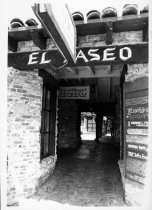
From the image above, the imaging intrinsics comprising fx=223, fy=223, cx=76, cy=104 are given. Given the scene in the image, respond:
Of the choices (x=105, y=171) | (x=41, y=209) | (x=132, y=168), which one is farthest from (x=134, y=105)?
(x=105, y=171)

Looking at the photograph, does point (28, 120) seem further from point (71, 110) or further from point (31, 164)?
point (71, 110)

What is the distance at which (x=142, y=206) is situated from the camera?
3625 millimetres

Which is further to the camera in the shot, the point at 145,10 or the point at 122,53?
the point at 122,53

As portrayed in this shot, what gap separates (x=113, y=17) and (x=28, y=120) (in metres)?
2.57

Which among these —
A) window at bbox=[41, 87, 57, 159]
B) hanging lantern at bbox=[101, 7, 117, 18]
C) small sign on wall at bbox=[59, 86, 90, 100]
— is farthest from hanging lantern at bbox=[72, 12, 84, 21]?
small sign on wall at bbox=[59, 86, 90, 100]

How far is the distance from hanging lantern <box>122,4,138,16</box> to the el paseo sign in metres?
0.51

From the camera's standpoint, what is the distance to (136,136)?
13.1 ft

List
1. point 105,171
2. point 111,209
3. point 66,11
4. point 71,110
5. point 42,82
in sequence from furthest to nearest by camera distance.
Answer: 1. point 71,110
2. point 105,171
3. point 42,82
4. point 111,209
5. point 66,11

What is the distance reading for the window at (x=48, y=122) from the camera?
563 cm

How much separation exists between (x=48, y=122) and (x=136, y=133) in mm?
2687

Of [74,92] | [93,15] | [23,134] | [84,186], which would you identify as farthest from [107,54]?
[74,92]

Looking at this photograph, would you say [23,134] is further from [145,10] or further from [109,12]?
[145,10]

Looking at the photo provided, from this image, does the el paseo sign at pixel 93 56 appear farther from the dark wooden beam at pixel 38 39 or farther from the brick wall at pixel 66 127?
the brick wall at pixel 66 127

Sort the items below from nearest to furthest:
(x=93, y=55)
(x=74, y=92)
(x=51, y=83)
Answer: (x=93, y=55)
(x=51, y=83)
(x=74, y=92)
